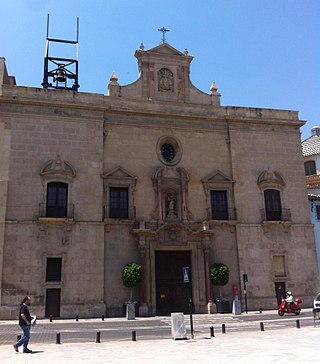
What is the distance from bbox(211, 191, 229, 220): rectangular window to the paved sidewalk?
1319 cm

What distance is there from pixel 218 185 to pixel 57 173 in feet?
35.9

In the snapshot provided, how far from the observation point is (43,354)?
12.3 meters

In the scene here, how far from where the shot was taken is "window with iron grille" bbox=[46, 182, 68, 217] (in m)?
25.7

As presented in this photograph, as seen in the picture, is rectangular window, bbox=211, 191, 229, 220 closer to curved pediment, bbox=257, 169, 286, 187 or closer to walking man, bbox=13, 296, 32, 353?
curved pediment, bbox=257, 169, 286, 187

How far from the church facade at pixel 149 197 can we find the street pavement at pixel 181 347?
5.99 metres

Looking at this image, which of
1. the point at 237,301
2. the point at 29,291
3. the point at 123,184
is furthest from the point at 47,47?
the point at 237,301

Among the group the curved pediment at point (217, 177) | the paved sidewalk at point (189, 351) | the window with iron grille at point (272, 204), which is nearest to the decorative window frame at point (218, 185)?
the curved pediment at point (217, 177)

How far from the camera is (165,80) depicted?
30.3 metres

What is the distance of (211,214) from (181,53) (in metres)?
12.1

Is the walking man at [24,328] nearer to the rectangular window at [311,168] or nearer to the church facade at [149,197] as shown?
the church facade at [149,197]

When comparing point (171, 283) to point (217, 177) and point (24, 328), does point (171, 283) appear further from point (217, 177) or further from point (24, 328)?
point (24, 328)

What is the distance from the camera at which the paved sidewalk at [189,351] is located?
10891 mm

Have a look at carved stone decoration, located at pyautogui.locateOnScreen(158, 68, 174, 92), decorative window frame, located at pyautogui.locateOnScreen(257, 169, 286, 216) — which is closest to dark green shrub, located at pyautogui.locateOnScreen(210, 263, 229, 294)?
decorative window frame, located at pyautogui.locateOnScreen(257, 169, 286, 216)

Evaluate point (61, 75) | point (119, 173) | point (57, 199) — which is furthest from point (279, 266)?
point (61, 75)
